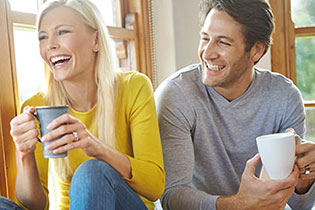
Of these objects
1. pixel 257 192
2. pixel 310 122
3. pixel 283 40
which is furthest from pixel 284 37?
pixel 257 192

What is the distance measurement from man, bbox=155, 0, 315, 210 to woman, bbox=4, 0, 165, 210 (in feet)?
0.33

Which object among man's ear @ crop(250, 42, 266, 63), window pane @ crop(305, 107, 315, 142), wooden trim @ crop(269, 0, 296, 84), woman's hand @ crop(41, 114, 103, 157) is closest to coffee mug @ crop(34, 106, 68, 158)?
woman's hand @ crop(41, 114, 103, 157)

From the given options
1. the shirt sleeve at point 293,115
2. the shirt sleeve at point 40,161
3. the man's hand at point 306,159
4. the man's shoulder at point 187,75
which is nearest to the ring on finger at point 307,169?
the man's hand at point 306,159

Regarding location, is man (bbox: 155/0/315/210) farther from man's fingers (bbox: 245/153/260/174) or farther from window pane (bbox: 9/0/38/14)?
window pane (bbox: 9/0/38/14)

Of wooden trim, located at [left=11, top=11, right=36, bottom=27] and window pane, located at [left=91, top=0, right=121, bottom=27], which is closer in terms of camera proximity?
wooden trim, located at [left=11, top=11, right=36, bottom=27]

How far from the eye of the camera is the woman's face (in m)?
1.36

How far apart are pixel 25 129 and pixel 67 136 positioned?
13 centimetres

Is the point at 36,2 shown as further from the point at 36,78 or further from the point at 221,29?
the point at 221,29

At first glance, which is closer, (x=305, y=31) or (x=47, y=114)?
(x=47, y=114)

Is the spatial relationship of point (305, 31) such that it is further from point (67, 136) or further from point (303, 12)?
point (67, 136)

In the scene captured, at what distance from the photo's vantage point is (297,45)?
252cm

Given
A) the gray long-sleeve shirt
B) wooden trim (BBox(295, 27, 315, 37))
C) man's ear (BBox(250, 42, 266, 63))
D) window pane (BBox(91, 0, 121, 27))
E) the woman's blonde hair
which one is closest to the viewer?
the woman's blonde hair

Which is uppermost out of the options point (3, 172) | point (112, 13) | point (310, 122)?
point (112, 13)

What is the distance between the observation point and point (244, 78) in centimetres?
164
